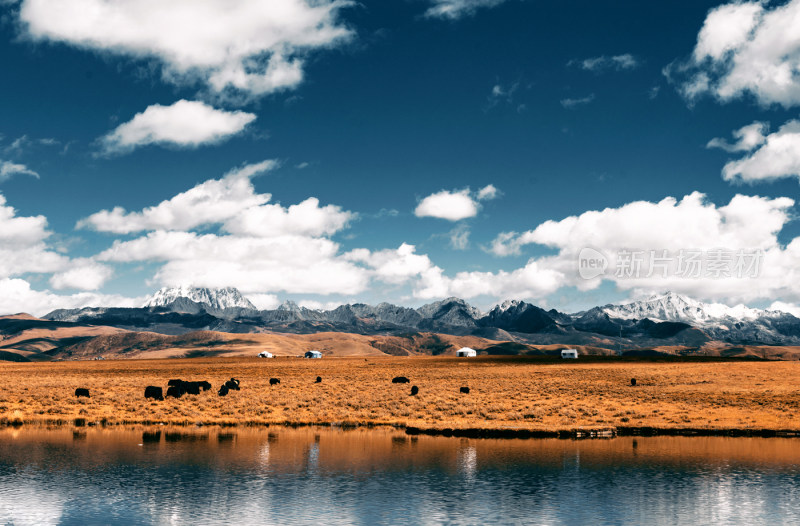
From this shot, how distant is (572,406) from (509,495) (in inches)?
1313

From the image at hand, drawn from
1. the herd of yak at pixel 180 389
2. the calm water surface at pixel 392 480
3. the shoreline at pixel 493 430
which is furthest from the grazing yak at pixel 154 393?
the calm water surface at pixel 392 480

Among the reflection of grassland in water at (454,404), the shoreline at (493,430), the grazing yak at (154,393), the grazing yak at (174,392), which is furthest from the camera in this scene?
the grazing yak at (174,392)

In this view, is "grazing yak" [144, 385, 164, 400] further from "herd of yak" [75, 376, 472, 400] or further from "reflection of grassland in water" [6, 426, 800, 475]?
"reflection of grassland in water" [6, 426, 800, 475]

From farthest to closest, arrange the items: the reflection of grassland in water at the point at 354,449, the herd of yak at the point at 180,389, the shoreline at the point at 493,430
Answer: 1. the herd of yak at the point at 180,389
2. the shoreline at the point at 493,430
3. the reflection of grassland in water at the point at 354,449

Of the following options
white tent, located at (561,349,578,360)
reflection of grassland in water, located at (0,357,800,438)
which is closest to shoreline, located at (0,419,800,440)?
reflection of grassland in water, located at (0,357,800,438)

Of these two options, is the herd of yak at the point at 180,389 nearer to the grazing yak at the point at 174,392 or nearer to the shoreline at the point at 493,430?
the grazing yak at the point at 174,392

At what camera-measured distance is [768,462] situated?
109ft

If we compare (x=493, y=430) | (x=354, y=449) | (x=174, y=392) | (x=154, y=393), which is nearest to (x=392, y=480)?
(x=354, y=449)

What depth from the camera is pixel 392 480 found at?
28078 mm

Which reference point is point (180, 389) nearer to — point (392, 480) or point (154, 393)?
point (154, 393)

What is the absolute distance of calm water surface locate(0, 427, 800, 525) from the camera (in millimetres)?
22578

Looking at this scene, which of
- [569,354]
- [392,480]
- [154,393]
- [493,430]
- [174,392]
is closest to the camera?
[392,480]

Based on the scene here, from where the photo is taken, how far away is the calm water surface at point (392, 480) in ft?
74.1

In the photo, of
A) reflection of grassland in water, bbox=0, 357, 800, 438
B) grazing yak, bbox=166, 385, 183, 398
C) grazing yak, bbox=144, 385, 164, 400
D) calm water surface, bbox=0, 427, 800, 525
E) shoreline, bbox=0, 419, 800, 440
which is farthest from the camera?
grazing yak, bbox=166, 385, 183, 398
